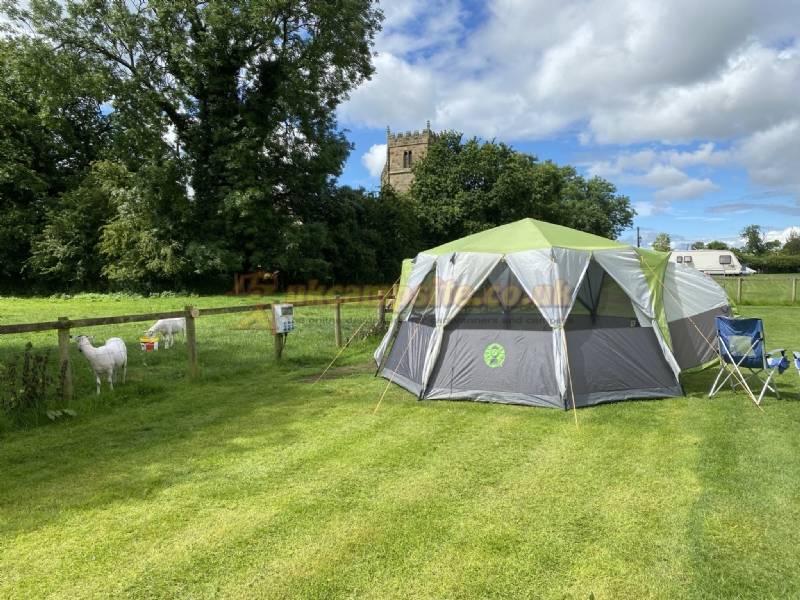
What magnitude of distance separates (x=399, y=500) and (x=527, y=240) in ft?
13.1

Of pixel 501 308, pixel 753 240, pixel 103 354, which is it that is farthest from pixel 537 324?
pixel 753 240

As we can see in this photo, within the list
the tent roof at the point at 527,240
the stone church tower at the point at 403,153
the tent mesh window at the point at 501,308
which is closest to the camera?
the tent roof at the point at 527,240

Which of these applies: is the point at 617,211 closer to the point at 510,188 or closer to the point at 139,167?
the point at 510,188

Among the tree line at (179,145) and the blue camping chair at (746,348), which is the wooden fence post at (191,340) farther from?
the tree line at (179,145)

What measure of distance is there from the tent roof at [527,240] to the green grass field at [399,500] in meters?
2.03

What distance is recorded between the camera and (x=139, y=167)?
19.3 metres

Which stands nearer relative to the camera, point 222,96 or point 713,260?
point 222,96

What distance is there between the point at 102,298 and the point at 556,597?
23.4 meters

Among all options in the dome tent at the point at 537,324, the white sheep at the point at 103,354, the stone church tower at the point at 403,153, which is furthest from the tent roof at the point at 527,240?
the stone church tower at the point at 403,153

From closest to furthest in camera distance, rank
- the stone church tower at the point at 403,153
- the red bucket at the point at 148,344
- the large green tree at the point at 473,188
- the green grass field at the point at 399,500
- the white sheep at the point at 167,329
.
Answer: the green grass field at the point at 399,500 → the red bucket at the point at 148,344 → the white sheep at the point at 167,329 → the large green tree at the point at 473,188 → the stone church tower at the point at 403,153

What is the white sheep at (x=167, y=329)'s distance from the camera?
28.6ft

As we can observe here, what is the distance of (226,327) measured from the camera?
11.6m

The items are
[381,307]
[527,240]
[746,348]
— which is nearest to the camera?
[746,348]

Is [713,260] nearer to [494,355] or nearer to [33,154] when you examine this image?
[494,355]
